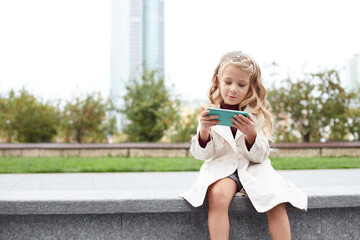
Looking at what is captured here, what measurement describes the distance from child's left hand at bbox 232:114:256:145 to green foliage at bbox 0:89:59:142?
932 centimetres

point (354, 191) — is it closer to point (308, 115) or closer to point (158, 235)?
point (158, 235)

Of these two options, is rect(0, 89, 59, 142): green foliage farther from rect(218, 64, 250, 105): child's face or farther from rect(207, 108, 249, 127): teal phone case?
rect(207, 108, 249, 127): teal phone case

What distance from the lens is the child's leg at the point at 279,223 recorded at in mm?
2285

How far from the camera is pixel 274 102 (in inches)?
418

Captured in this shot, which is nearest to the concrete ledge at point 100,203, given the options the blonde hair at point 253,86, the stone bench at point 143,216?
the stone bench at point 143,216

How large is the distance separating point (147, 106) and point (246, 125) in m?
9.75

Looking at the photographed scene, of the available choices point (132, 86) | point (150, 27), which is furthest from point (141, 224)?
point (150, 27)

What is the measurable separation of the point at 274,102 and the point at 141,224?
872cm

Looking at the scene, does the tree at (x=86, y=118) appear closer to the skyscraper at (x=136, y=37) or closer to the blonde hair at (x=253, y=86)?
the blonde hair at (x=253, y=86)

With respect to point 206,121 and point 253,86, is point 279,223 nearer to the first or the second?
point 206,121

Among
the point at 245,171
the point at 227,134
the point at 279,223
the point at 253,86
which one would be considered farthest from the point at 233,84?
the point at 279,223

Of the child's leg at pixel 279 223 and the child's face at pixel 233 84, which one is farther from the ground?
the child's face at pixel 233 84

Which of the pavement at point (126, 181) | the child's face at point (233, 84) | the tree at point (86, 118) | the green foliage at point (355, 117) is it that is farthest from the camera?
the tree at point (86, 118)

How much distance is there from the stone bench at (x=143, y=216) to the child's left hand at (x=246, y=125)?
41 cm
